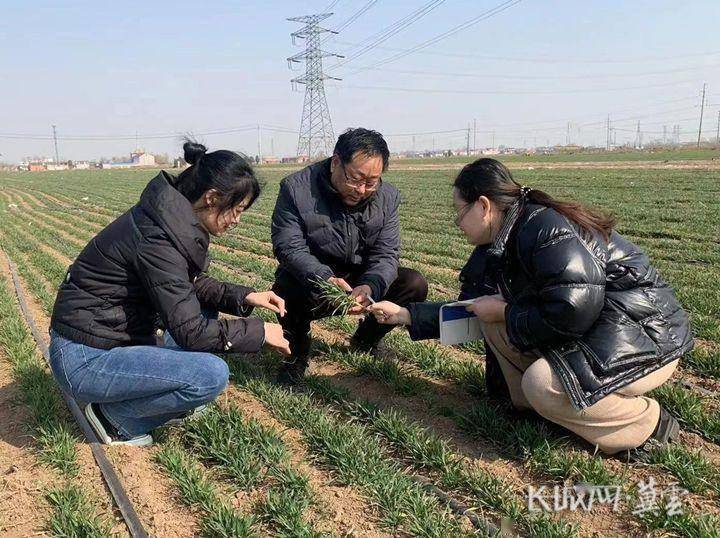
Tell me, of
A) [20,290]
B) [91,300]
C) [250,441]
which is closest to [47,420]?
[91,300]

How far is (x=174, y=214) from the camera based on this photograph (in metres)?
2.88

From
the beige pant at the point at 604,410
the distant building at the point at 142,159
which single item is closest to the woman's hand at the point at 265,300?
the beige pant at the point at 604,410

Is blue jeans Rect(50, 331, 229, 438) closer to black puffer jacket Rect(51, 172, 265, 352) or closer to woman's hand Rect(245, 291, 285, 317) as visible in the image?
black puffer jacket Rect(51, 172, 265, 352)

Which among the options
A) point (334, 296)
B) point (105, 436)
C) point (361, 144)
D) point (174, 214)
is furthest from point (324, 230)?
point (105, 436)

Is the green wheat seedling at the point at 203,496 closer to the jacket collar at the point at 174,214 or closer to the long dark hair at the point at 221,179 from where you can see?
the jacket collar at the point at 174,214

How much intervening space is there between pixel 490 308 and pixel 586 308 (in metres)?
0.61

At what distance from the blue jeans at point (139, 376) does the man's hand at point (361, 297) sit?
1.03 m

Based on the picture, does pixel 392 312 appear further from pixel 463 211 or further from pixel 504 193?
pixel 504 193

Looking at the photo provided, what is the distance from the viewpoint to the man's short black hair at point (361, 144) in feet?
12.5

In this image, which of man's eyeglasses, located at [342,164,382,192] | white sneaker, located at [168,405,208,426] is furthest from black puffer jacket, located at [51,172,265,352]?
man's eyeglasses, located at [342,164,382,192]

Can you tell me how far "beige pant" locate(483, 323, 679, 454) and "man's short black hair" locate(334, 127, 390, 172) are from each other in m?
1.74

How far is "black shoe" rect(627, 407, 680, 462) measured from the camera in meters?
2.99

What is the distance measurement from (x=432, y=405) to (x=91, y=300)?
2.16m

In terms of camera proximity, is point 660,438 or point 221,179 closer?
point 221,179
